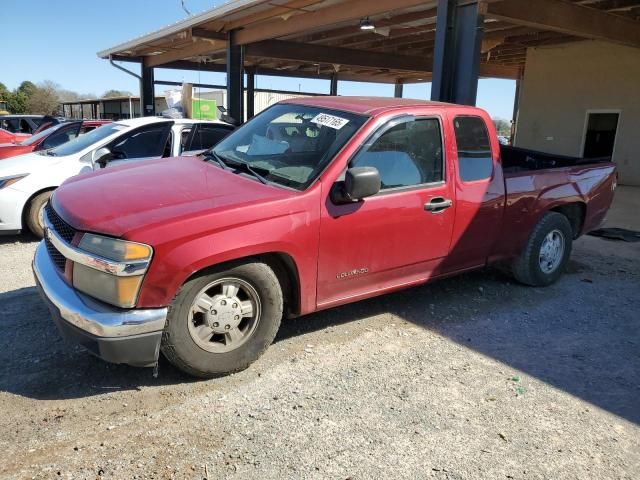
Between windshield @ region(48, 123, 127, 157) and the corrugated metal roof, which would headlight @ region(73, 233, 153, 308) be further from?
the corrugated metal roof

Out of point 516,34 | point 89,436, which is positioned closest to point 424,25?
point 516,34

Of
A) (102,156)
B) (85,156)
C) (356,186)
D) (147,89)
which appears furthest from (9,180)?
(147,89)

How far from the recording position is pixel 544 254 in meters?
5.31

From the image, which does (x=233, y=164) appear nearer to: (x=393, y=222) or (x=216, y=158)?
(x=216, y=158)

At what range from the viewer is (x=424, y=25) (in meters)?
11.7

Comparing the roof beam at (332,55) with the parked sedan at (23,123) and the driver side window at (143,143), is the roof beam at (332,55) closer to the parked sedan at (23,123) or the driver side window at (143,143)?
the driver side window at (143,143)

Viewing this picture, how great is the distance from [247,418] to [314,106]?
2.53 meters

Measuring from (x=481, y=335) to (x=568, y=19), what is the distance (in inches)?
294

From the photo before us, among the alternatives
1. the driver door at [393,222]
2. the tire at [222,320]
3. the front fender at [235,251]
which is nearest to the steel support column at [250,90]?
the driver door at [393,222]

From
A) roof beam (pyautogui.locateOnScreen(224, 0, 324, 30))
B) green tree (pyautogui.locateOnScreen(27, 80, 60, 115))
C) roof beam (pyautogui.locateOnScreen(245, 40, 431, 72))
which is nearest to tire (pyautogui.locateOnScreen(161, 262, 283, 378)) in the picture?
roof beam (pyautogui.locateOnScreen(224, 0, 324, 30))

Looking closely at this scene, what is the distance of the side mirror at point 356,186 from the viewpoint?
3.37 meters

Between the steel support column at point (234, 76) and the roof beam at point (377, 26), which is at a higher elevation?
the roof beam at point (377, 26)

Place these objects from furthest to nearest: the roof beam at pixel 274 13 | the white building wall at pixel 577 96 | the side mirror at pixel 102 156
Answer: the white building wall at pixel 577 96
the roof beam at pixel 274 13
the side mirror at pixel 102 156

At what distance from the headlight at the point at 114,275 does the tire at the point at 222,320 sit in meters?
0.27
